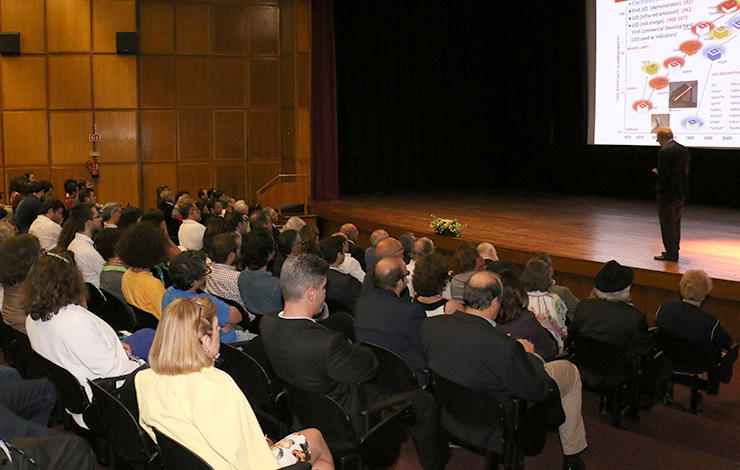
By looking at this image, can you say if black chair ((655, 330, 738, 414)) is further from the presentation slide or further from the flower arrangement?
the presentation slide

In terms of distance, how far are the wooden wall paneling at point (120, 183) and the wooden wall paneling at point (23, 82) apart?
1.45 metres

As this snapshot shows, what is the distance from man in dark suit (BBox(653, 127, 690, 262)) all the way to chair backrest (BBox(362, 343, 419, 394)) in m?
4.31

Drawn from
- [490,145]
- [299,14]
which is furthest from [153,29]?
[490,145]

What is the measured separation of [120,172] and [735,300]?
9.68 m

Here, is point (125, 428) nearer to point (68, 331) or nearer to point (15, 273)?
point (68, 331)

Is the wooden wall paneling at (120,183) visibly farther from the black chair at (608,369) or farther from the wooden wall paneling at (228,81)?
the black chair at (608,369)


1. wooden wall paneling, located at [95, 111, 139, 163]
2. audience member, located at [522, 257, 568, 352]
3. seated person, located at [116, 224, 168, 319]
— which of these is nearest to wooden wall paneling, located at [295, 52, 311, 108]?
wooden wall paneling, located at [95, 111, 139, 163]

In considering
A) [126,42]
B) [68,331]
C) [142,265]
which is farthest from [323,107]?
[68,331]

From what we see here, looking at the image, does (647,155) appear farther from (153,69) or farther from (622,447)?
(622,447)

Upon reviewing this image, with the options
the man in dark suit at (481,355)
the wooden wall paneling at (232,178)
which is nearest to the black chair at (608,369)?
the man in dark suit at (481,355)

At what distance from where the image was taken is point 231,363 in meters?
3.65

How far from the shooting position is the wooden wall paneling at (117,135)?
1242cm

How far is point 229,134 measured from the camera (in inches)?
518

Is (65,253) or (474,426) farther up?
(65,253)
